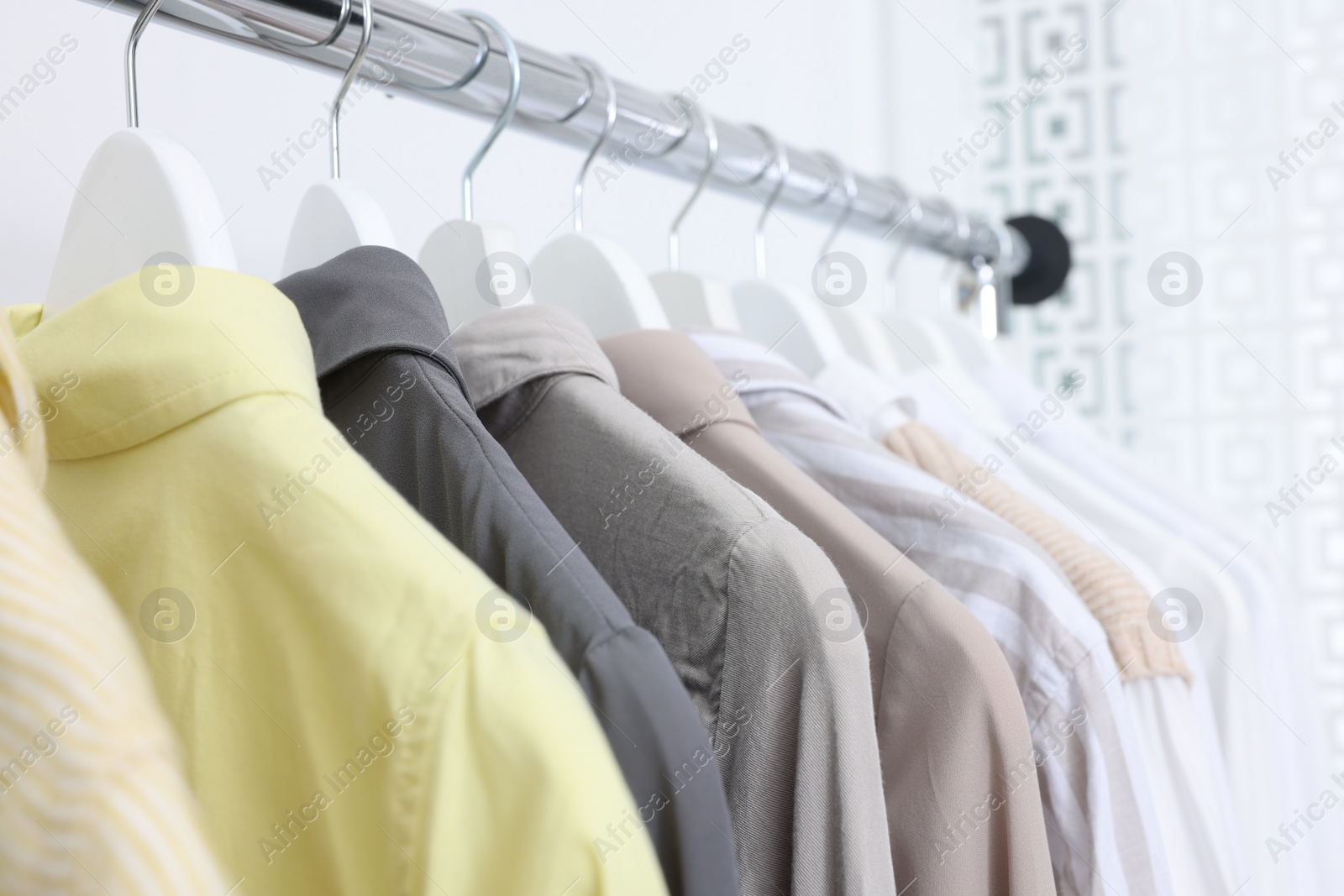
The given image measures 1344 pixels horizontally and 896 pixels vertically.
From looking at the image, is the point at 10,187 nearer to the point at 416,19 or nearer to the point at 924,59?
the point at 416,19

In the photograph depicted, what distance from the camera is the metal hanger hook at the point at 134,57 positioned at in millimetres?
466

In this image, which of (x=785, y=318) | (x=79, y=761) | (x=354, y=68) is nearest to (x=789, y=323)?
(x=785, y=318)

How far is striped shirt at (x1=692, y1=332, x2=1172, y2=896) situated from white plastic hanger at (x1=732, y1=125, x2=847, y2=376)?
19cm

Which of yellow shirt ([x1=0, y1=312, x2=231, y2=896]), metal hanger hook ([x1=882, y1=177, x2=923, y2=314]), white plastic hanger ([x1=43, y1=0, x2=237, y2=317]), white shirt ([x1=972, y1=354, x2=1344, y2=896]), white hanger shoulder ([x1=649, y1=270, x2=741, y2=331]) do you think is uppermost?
metal hanger hook ([x1=882, y1=177, x2=923, y2=314])

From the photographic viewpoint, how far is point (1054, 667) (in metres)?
0.53

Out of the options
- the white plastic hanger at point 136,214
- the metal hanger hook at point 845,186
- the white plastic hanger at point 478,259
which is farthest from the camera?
the metal hanger hook at point 845,186

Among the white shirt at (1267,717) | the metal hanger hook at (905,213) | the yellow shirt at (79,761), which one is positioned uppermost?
the metal hanger hook at (905,213)

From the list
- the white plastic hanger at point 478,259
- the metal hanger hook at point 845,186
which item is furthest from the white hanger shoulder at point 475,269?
the metal hanger hook at point 845,186

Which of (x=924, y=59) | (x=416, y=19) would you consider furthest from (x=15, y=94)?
(x=924, y=59)

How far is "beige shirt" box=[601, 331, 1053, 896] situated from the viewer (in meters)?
0.45

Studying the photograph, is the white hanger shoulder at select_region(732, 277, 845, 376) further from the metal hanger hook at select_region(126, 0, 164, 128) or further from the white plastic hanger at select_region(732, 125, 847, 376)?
the metal hanger hook at select_region(126, 0, 164, 128)

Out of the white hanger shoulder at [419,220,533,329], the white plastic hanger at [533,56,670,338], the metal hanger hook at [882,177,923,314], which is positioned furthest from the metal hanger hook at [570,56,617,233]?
the metal hanger hook at [882,177,923,314]

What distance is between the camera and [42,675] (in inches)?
7.5

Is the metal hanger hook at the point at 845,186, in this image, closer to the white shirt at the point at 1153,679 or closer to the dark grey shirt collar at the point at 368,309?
the white shirt at the point at 1153,679
